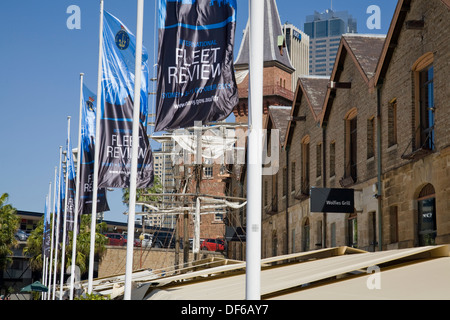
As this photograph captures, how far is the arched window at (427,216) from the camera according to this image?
17984 mm

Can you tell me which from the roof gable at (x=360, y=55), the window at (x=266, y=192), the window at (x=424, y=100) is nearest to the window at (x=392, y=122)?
the roof gable at (x=360, y=55)

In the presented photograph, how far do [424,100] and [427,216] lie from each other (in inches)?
126

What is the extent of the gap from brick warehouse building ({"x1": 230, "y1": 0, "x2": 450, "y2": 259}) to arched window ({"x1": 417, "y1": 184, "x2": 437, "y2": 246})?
3 centimetres

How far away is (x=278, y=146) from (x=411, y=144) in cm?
1686

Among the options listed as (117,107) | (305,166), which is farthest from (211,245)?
(117,107)

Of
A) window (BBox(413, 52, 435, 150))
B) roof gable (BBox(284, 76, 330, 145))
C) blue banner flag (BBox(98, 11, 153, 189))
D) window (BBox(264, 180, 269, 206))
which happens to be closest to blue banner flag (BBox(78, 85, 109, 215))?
blue banner flag (BBox(98, 11, 153, 189))

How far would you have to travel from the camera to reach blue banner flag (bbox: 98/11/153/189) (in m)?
19.0

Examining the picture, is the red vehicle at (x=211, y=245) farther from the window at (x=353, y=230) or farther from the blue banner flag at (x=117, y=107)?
the blue banner flag at (x=117, y=107)

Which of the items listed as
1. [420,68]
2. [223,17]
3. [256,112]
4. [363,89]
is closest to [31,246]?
[363,89]

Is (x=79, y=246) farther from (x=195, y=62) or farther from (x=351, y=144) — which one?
(x=195, y=62)

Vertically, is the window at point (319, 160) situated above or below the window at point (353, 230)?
above

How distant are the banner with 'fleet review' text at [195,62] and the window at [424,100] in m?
8.15

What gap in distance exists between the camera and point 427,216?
1831 cm
